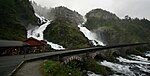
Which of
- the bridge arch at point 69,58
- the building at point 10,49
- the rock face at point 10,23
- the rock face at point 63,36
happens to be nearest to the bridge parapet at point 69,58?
the bridge arch at point 69,58

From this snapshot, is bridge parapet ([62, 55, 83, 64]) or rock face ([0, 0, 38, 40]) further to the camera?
rock face ([0, 0, 38, 40])

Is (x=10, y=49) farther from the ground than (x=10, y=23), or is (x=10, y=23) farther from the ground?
(x=10, y=23)

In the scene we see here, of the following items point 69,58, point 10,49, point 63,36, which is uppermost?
point 63,36

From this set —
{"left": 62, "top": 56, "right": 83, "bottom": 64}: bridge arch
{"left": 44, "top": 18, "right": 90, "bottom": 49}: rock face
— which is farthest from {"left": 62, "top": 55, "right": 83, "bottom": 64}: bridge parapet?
{"left": 44, "top": 18, "right": 90, "bottom": 49}: rock face

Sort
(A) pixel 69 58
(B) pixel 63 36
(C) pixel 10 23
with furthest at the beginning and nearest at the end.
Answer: (B) pixel 63 36, (C) pixel 10 23, (A) pixel 69 58

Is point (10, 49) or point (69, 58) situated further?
point (10, 49)

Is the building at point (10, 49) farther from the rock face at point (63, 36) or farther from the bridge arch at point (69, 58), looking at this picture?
the rock face at point (63, 36)

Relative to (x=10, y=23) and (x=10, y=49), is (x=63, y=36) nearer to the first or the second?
(x=10, y=23)

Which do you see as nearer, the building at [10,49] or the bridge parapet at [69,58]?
the bridge parapet at [69,58]

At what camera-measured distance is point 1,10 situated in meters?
88.3

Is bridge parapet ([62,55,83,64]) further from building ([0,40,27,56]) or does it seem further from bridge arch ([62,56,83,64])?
building ([0,40,27,56])

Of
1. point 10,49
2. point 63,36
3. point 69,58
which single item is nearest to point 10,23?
point 63,36

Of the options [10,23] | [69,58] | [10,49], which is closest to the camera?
[69,58]

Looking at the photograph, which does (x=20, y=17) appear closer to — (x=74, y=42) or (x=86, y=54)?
(x=74, y=42)
